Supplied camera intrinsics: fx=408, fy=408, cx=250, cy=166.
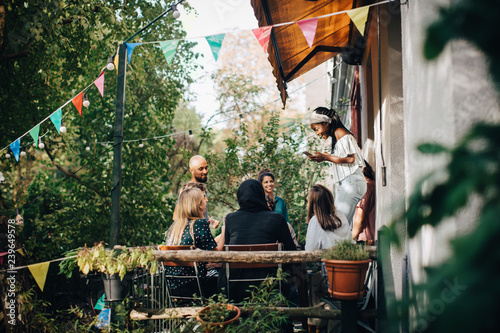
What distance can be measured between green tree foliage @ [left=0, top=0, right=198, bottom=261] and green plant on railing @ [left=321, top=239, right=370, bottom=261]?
5.82m

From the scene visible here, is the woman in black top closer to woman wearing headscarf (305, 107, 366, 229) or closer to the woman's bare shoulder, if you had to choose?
woman wearing headscarf (305, 107, 366, 229)

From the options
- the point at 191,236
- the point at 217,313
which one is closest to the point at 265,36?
the point at 191,236

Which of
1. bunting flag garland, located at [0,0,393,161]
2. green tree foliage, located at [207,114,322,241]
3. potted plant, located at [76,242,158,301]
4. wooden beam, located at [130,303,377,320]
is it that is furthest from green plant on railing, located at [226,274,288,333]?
green tree foliage, located at [207,114,322,241]

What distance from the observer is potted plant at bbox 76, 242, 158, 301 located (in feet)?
11.2

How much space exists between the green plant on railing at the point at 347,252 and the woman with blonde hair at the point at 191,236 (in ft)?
4.34

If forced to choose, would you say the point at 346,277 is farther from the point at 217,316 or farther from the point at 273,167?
the point at 273,167

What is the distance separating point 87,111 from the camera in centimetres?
895

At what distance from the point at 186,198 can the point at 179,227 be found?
0.30 meters

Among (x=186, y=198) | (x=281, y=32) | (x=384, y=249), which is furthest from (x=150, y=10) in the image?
(x=384, y=249)

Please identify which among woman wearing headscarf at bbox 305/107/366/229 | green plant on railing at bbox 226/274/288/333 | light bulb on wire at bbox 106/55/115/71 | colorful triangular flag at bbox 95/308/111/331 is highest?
light bulb on wire at bbox 106/55/115/71

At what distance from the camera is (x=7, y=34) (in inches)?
275

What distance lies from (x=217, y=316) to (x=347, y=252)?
1102 mm

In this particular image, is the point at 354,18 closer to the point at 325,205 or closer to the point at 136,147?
the point at 325,205

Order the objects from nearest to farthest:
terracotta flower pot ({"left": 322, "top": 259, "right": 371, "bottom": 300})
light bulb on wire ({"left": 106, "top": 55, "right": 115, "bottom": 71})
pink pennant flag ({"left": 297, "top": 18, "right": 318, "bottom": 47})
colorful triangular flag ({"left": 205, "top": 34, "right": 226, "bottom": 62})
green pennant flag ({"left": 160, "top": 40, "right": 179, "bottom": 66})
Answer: terracotta flower pot ({"left": 322, "top": 259, "right": 371, "bottom": 300}) → pink pennant flag ({"left": 297, "top": 18, "right": 318, "bottom": 47}) → colorful triangular flag ({"left": 205, "top": 34, "right": 226, "bottom": 62}) → green pennant flag ({"left": 160, "top": 40, "right": 179, "bottom": 66}) → light bulb on wire ({"left": 106, "top": 55, "right": 115, "bottom": 71})
